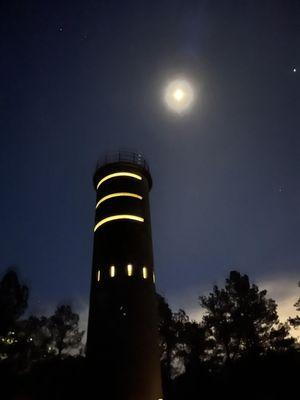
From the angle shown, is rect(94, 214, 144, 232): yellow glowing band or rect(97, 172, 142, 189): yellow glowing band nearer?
rect(94, 214, 144, 232): yellow glowing band

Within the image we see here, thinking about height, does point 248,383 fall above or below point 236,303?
below

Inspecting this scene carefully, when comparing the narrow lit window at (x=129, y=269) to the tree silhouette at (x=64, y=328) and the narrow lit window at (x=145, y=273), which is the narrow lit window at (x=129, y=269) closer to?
the narrow lit window at (x=145, y=273)

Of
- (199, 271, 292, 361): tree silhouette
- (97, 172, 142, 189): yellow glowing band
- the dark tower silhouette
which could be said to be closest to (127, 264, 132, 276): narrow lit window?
the dark tower silhouette

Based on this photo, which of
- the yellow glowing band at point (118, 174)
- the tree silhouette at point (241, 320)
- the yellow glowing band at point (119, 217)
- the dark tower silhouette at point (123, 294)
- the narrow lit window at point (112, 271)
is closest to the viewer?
the dark tower silhouette at point (123, 294)

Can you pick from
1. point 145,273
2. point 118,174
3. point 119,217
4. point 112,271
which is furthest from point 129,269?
point 118,174

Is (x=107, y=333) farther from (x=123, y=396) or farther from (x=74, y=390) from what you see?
(x=74, y=390)

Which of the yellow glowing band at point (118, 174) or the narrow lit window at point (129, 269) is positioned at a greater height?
the yellow glowing band at point (118, 174)

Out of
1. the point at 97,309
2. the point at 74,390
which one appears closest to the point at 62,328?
the point at 74,390

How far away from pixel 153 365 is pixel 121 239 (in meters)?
10.1

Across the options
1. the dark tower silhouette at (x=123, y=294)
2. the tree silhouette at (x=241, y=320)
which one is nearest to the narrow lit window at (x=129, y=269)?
the dark tower silhouette at (x=123, y=294)

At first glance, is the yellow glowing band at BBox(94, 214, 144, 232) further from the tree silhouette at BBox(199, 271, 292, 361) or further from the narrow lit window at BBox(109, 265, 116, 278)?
the tree silhouette at BBox(199, 271, 292, 361)

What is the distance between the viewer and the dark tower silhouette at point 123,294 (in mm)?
22312

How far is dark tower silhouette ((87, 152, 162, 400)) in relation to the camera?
22.3m

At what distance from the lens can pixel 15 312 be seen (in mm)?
34312
